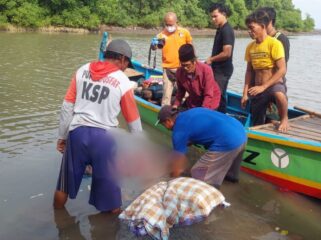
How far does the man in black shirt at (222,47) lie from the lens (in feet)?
19.6

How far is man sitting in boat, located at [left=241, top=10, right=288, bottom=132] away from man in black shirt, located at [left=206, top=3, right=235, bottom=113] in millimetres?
460

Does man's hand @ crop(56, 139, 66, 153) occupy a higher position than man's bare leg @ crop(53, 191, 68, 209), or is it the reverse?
man's hand @ crop(56, 139, 66, 153)

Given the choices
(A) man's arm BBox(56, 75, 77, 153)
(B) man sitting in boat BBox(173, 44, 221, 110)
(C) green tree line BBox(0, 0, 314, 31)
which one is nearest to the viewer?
(A) man's arm BBox(56, 75, 77, 153)

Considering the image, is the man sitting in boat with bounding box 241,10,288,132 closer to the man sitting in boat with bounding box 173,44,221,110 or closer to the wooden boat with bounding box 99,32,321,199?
the wooden boat with bounding box 99,32,321,199

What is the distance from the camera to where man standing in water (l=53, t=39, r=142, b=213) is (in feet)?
11.8

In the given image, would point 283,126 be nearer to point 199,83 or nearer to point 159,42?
point 199,83

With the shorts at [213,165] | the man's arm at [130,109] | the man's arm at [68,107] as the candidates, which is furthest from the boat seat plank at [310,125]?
the man's arm at [68,107]

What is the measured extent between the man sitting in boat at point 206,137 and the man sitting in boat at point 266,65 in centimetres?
135

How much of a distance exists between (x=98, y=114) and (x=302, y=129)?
3.09 meters

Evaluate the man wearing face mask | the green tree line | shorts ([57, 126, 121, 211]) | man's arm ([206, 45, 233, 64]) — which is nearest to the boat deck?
man's arm ([206, 45, 233, 64])

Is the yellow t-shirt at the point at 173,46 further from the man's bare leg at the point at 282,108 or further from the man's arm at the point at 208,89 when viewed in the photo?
the man's bare leg at the point at 282,108

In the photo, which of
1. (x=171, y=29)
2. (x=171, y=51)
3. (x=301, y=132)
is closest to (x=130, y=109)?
(x=301, y=132)

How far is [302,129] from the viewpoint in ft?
17.7

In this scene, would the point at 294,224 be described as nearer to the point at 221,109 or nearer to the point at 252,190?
the point at 252,190
